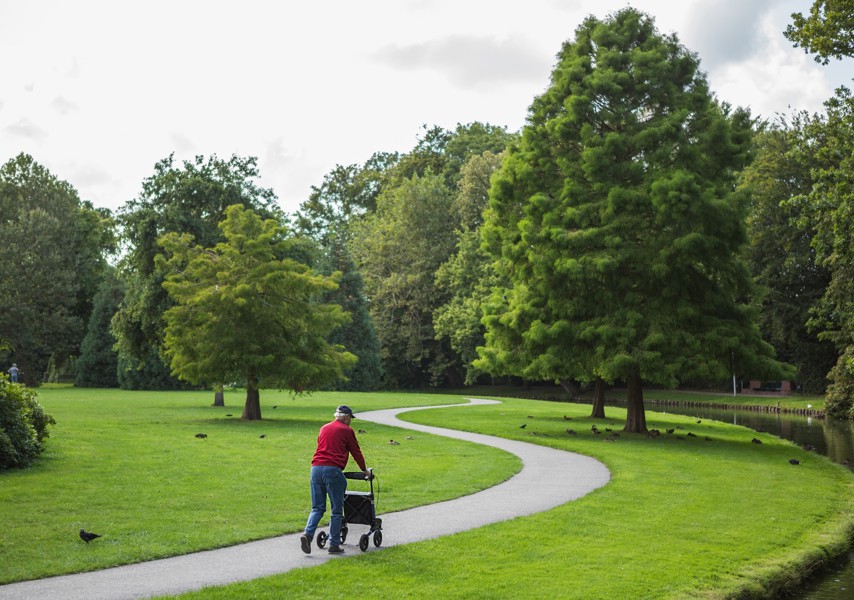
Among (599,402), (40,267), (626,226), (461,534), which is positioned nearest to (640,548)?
(461,534)

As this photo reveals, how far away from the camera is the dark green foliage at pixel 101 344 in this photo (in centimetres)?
6794

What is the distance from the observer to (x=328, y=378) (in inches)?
1257

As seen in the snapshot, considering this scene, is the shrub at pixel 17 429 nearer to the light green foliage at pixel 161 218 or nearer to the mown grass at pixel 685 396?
the light green foliage at pixel 161 218

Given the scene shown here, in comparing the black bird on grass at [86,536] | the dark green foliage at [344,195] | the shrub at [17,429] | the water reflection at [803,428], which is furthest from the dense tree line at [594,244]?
the dark green foliage at [344,195]

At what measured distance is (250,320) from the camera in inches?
1257

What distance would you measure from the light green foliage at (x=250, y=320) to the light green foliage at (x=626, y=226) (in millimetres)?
6735

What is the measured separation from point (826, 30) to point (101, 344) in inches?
2373

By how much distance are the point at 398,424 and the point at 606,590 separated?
22796 mm

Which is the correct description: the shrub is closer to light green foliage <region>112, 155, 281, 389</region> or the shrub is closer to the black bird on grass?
the black bird on grass

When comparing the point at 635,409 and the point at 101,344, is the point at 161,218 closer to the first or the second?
the point at 635,409

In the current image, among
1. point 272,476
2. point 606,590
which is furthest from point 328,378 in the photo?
point 606,590

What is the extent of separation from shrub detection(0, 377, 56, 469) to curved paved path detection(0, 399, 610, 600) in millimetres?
9426

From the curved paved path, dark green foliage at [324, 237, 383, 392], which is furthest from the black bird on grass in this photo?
dark green foliage at [324, 237, 383, 392]

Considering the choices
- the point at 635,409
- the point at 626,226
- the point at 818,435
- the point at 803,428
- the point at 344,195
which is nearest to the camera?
the point at 626,226
